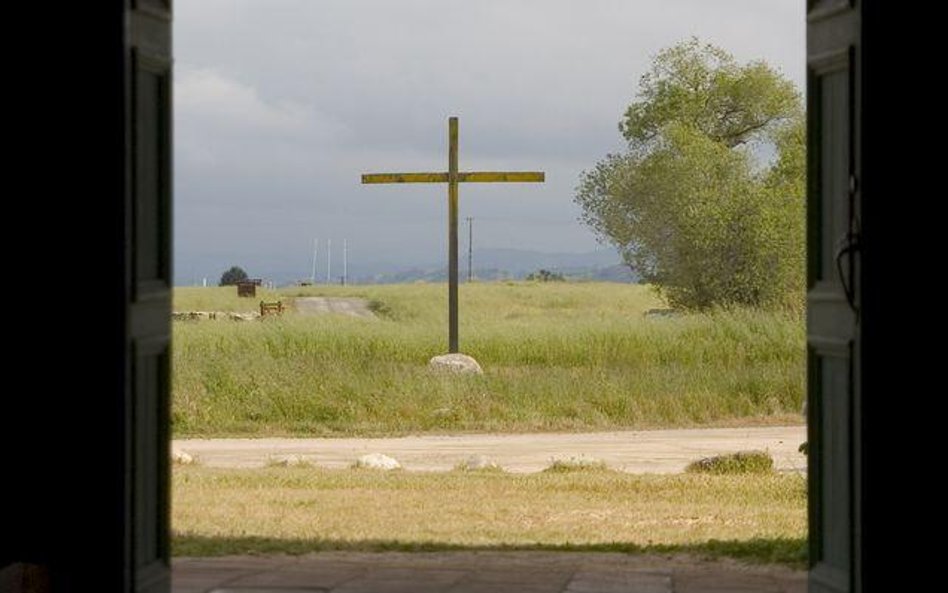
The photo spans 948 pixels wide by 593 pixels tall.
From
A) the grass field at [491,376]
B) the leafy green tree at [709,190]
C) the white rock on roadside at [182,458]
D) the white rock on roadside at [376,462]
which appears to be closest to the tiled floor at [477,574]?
the white rock on roadside at [376,462]

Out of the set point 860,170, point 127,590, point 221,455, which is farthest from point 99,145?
point 221,455

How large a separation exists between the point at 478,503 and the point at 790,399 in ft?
22.5

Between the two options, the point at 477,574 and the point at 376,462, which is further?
the point at 376,462

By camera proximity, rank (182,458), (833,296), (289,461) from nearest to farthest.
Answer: (833,296), (289,461), (182,458)

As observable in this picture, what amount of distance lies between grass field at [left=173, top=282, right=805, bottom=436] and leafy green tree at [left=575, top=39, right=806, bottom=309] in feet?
19.2

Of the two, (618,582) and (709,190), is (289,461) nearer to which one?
(618,582)

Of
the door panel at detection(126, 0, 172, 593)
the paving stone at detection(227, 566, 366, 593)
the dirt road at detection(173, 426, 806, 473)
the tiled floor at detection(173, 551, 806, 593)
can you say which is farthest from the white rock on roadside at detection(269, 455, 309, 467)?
the door panel at detection(126, 0, 172, 593)

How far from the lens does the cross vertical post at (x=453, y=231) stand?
16.7 m

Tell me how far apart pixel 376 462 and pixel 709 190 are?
16.0 m

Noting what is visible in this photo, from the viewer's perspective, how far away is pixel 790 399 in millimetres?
15094

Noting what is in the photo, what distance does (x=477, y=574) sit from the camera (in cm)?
636

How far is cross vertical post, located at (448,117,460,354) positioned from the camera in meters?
16.7

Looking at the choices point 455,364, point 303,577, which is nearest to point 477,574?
point 303,577

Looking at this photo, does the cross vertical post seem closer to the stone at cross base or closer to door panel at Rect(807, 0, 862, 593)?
the stone at cross base
